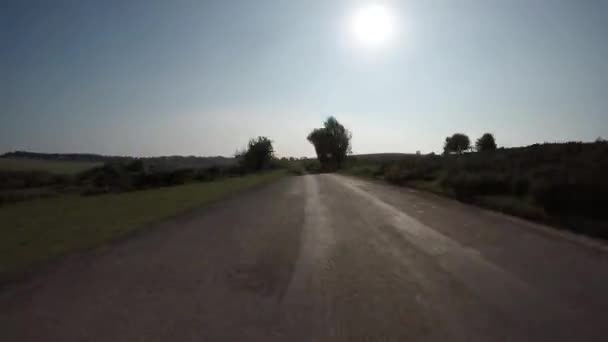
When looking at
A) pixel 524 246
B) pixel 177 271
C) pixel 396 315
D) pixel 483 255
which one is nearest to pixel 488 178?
pixel 524 246

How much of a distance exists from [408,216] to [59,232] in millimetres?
11253

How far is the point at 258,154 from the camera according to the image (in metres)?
80.6

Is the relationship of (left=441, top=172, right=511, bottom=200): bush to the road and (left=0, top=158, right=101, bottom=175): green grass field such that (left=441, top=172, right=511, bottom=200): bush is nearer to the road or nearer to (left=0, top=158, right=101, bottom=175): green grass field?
the road

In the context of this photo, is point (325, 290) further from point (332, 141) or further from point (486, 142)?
point (486, 142)

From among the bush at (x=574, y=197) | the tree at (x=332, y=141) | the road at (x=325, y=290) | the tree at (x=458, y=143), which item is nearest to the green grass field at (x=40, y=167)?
the tree at (x=332, y=141)

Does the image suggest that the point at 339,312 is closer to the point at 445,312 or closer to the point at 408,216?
the point at 445,312

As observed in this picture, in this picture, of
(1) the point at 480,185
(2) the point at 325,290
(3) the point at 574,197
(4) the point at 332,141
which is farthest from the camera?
(4) the point at 332,141

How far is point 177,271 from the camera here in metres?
5.42

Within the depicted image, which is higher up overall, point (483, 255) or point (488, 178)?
point (488, 178)

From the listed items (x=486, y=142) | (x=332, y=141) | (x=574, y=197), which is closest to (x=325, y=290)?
(x=574, y=197)

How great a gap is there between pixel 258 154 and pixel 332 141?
19928mm

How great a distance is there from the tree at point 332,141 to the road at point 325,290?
7039 cm

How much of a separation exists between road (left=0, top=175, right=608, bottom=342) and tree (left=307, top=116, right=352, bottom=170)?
70.4 metres

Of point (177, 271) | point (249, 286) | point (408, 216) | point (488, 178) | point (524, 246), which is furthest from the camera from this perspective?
point (488, 178)
